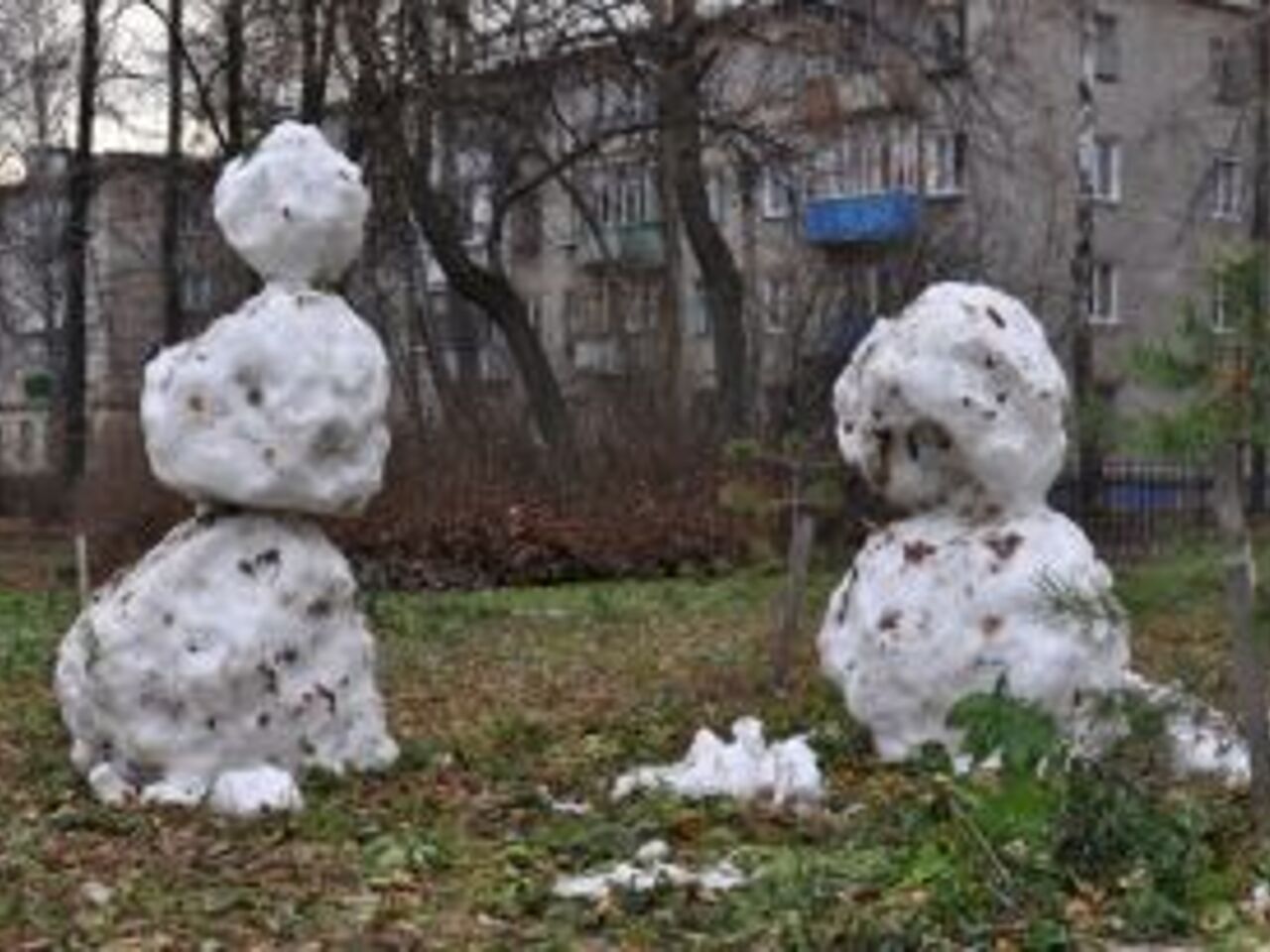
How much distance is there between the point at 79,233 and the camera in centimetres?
3909

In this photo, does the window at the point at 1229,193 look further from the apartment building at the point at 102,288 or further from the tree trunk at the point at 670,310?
the apartment building at the point at 102,288

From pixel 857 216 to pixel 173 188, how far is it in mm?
15987

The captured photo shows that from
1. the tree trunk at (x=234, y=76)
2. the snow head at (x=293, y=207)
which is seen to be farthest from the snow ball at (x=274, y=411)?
the tree trunk at (x=234, y=76)

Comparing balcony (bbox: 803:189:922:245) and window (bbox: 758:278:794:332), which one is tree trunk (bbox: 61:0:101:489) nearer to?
window (bbox: 758:278:794:332)

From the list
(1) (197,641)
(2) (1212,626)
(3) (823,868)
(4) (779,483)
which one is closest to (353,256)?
(1) (197,641)

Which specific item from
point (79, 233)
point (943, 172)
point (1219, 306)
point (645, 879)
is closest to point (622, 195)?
point (943, 172)

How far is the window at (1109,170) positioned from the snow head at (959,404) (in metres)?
44.3

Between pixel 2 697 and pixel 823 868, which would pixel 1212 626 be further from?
pixel 823 868

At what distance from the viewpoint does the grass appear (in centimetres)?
673

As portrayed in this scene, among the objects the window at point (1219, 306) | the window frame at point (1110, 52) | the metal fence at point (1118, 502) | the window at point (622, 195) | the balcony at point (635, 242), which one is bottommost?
the metal fence at point (1118, 502)

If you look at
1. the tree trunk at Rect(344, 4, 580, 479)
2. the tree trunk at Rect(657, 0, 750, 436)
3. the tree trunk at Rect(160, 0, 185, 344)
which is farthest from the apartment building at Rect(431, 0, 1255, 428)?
the tree trunk at Rect(160, 0, 185, 344)

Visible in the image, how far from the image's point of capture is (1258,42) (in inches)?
1437

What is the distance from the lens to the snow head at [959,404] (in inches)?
397

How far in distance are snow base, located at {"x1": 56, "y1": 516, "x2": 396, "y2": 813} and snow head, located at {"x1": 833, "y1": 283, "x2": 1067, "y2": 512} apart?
2230 mm
